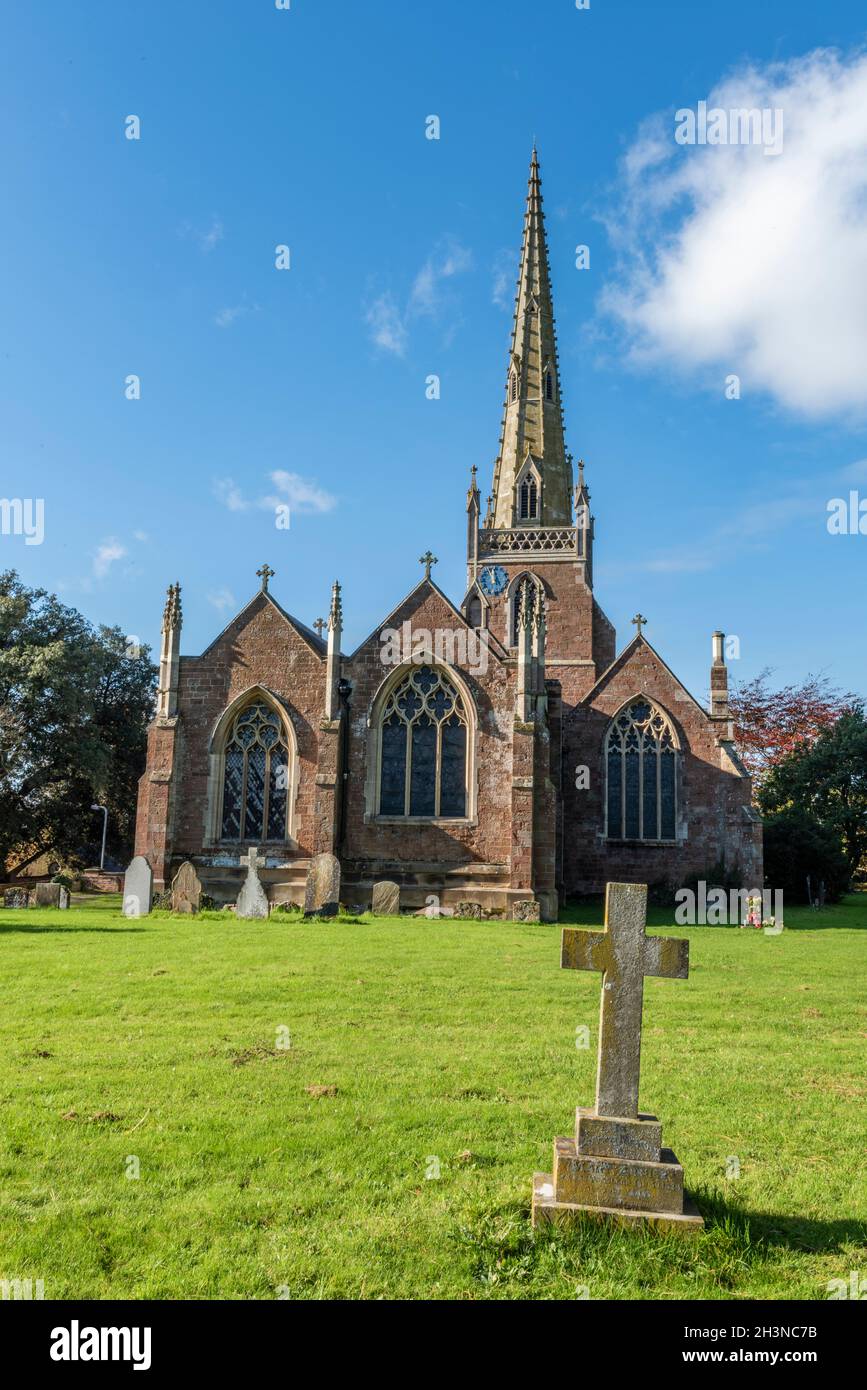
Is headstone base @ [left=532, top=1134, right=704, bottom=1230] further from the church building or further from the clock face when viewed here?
the clock face

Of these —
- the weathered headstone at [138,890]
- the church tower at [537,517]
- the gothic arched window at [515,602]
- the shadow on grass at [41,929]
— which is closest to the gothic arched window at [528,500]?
the church tower at [537,517]

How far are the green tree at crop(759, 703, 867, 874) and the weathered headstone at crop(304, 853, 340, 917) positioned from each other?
25.1m

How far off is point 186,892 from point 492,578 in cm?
2308

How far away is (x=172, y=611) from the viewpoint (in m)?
27.4

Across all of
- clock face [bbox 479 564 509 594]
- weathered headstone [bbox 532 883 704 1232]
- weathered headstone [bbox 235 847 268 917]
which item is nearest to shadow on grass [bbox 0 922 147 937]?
weathered headstone [bbox 235 847 268 917]

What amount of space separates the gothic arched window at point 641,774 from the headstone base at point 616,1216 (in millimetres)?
26005

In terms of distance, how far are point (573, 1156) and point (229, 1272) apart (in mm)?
1810

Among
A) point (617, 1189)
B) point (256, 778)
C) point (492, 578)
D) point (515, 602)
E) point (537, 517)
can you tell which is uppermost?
point (537, 517)

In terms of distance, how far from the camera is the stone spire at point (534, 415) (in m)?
43.0

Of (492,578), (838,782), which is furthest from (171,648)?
(838,782)

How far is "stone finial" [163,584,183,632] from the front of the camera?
90.0 feet

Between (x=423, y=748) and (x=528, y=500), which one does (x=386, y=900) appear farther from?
(x=528, y=500)

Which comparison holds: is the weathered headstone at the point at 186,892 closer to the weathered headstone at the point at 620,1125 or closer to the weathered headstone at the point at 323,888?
the weathered headstone at the point at 323,888
